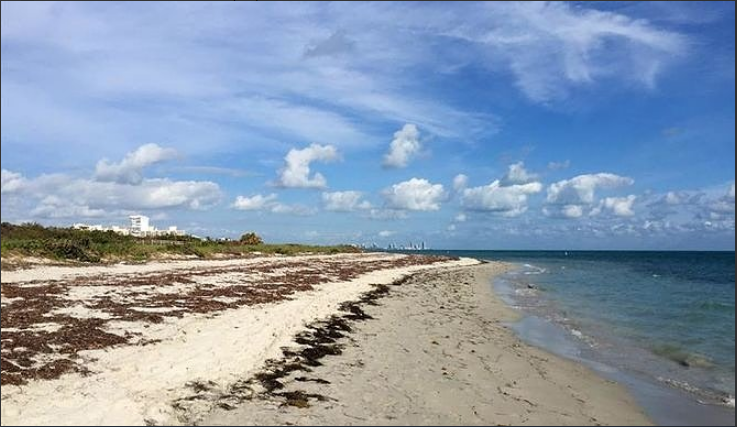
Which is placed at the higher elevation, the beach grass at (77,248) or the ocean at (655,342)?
the beach grass at (77,248)

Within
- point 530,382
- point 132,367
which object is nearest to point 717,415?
point 530,382

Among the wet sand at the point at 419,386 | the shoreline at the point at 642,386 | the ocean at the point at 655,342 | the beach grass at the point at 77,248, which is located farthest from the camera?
the beach grass at the point at 77,248

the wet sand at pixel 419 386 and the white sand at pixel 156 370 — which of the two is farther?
the wet sand at pixel 419 386

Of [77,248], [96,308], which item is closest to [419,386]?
[96,308]

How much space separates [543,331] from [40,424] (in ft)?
51.3

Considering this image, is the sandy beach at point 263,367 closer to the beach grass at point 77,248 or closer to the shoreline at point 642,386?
the shoreline at point 642,386

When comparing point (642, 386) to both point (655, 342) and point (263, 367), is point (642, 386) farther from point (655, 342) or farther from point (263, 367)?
point (263, 367)

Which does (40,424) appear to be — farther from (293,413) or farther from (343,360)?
(343,360)

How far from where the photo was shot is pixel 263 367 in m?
11.3

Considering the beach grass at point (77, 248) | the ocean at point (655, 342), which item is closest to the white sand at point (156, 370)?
the ocean at point (655, 342)

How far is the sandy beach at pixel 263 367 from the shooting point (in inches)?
341

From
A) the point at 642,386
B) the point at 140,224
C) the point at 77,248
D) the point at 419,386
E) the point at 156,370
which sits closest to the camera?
the point at 156,370

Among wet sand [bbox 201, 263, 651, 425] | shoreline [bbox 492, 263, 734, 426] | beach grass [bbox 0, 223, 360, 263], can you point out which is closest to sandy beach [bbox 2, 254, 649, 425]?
wet sand [bbox 201, 263, 651, 425]

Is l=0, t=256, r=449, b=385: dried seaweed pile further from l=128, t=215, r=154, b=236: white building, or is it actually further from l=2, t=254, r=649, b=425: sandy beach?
l=128, t=215, r=154, b=236: white building
